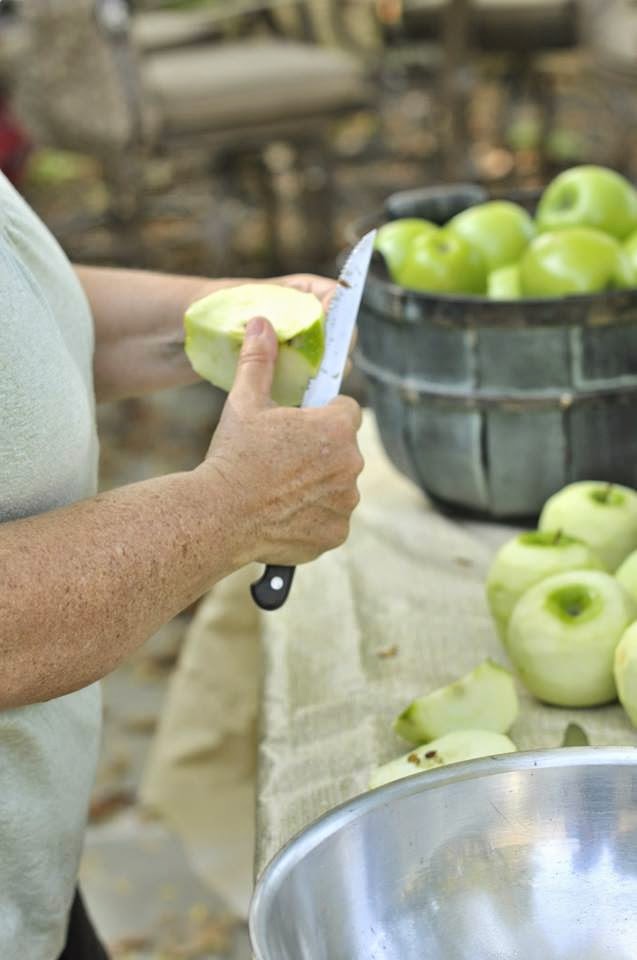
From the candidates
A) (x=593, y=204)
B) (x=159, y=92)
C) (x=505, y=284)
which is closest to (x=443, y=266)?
(x=505, y=284)

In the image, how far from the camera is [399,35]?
5.64 m

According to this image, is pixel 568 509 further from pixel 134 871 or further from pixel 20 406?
pixel 134 871

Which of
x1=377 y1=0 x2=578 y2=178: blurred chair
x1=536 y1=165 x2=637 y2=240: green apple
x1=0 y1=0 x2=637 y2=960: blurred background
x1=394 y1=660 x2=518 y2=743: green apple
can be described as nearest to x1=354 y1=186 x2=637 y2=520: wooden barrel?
x1=536 y1=165 x2=637 y2=240: green apple

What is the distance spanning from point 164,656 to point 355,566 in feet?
5.40

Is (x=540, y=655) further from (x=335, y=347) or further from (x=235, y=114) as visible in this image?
(x=235, y=114)

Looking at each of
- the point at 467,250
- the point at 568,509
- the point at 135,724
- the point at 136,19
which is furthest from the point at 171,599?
the point at 136,19

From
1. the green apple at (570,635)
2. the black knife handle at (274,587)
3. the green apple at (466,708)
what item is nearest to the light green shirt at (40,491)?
the black knife handle at (274,587)

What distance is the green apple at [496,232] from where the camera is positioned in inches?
65.9

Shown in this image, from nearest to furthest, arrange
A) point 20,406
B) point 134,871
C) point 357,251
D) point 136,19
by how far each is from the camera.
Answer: point 20,406 < point 357,251 < point 134,871 < point 136,19

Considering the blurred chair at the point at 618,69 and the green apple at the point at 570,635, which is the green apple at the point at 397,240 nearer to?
the green apple at the point at 570,635

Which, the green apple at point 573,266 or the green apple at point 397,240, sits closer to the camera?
the green apple at point 573,266

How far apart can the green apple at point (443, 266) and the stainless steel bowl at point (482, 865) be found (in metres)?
0.79

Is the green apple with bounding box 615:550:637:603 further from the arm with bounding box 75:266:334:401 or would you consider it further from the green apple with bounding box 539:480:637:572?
the arm with bounding box 75:266:334:401

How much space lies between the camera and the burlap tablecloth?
1.22 meters
